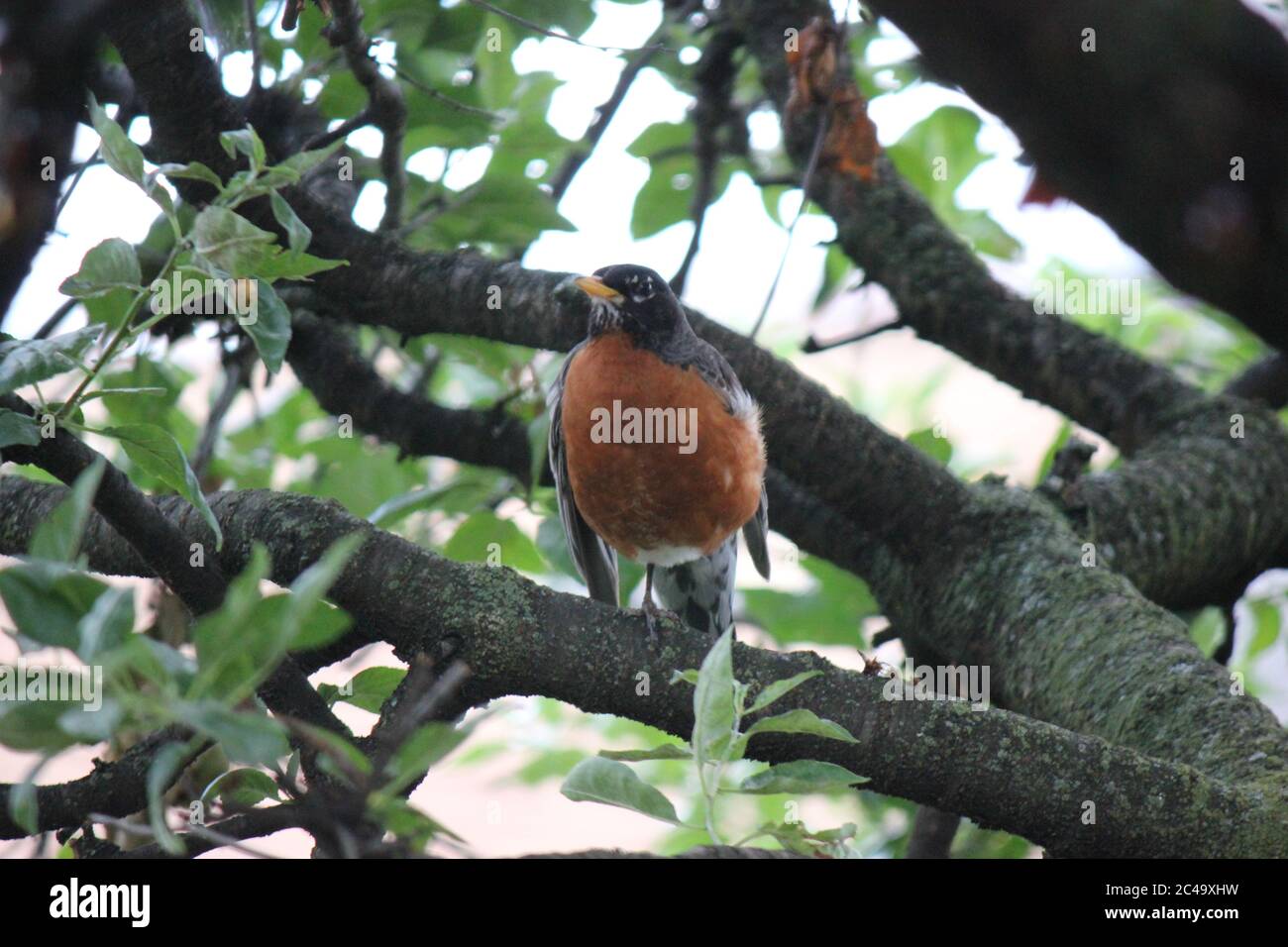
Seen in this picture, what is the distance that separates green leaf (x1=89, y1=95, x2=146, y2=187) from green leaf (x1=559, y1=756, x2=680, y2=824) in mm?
1078

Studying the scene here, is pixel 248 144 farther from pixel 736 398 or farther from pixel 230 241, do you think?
pixel 736 398

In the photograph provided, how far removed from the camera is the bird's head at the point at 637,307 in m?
3.95

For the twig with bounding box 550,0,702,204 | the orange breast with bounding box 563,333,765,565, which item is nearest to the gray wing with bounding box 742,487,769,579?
the orange breast with bounding box 563,333,765,565

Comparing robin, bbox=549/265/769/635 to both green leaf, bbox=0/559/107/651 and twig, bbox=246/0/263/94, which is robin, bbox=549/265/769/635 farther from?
green leaf, bbox=0/559/107/651

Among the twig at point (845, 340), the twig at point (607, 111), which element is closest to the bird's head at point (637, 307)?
the twig at point (607, 111)

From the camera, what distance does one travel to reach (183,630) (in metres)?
3.07

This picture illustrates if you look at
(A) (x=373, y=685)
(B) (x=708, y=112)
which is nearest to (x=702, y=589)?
(B) (x=708, y=112)

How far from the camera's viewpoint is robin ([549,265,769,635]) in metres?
3.72

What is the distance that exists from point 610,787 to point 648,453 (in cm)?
229

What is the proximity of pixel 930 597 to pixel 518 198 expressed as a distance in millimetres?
1589

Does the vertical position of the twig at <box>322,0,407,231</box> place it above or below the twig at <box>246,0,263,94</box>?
below

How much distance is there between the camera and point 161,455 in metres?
1.87
